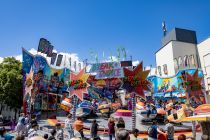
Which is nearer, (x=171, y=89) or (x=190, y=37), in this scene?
(x=171, y=89)

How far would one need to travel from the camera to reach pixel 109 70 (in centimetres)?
4634

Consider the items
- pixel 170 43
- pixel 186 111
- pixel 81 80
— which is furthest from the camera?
pixel 170 43

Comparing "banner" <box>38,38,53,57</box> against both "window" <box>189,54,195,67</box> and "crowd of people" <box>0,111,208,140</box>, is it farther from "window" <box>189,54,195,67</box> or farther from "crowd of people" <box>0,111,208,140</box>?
"window" <box>189,54,195,67</box>

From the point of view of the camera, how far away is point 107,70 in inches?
1825

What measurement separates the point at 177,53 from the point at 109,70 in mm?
31402

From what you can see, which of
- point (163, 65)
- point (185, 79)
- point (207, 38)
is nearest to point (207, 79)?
point (207, 38)

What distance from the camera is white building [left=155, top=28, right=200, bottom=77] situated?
215 feet

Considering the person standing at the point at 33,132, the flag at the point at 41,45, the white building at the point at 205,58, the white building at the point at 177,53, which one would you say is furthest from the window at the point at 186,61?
the person standing at the point at 33,132

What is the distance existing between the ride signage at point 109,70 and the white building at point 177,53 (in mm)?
25440

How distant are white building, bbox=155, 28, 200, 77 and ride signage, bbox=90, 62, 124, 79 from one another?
25.4 m

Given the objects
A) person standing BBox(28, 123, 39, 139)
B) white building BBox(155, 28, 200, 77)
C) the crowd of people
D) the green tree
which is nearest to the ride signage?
the green tree

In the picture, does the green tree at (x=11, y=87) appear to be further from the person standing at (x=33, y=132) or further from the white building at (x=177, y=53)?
the white building at (x=177, y=53)

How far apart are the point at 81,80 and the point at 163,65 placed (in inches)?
2254

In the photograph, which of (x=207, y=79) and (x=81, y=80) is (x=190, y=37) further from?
(x=81, y=80)
